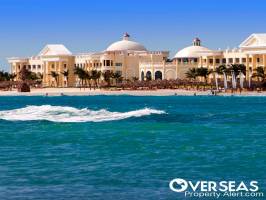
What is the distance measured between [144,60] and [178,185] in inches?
6131

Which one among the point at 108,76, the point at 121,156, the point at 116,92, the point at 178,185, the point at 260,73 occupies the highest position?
Answer: the point at 260,73

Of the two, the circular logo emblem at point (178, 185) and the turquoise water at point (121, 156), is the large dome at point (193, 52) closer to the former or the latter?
the turquoise water at point (121, 156)

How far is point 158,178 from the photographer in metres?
Result: 30.1

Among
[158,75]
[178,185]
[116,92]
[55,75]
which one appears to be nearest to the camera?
[178,185]

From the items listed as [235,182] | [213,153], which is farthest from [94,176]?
[213,153]

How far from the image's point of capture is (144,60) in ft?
602

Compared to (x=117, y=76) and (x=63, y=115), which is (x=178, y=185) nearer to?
(x=63, y=115)

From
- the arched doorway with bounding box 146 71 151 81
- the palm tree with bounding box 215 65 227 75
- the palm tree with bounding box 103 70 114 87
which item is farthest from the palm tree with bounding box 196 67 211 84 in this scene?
the palm tree with bounding box 103 70 114 87

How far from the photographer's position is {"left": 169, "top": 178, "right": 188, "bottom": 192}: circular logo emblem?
2766cm

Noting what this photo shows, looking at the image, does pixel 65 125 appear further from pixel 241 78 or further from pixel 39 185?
pixel 241 78

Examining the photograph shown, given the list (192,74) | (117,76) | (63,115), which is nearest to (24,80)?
(117,76)

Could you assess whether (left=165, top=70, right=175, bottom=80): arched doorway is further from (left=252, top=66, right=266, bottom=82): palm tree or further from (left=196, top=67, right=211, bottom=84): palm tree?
(left=252, top=66, right=266, bottom=82): palm tree

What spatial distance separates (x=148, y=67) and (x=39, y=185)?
154 metres

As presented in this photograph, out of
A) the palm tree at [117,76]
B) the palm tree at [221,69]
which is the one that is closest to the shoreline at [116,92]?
the palm tree at [221,69]
